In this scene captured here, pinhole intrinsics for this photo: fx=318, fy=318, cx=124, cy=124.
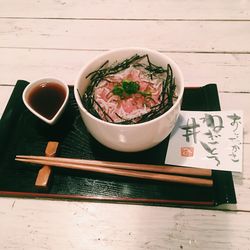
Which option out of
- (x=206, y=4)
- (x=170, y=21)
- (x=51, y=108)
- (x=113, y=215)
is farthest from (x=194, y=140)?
(x=206, y=4)

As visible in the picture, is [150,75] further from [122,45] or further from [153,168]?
[122,45]

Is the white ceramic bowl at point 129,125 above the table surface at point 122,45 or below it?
above

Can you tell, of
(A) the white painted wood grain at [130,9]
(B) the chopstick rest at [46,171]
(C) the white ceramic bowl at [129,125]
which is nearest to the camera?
(C) the white ceramic bowl at [129,125]

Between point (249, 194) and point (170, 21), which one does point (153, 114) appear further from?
point (170, 21)

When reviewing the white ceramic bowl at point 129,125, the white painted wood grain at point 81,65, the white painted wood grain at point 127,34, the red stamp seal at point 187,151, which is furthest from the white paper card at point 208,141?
the white painted wood grain at point 127,34

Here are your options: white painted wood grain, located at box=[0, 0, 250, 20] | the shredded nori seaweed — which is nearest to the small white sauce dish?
the shredded nori seaweed

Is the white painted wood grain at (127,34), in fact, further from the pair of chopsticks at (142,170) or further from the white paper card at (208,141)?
the pair of chopsticks at (142,170)
